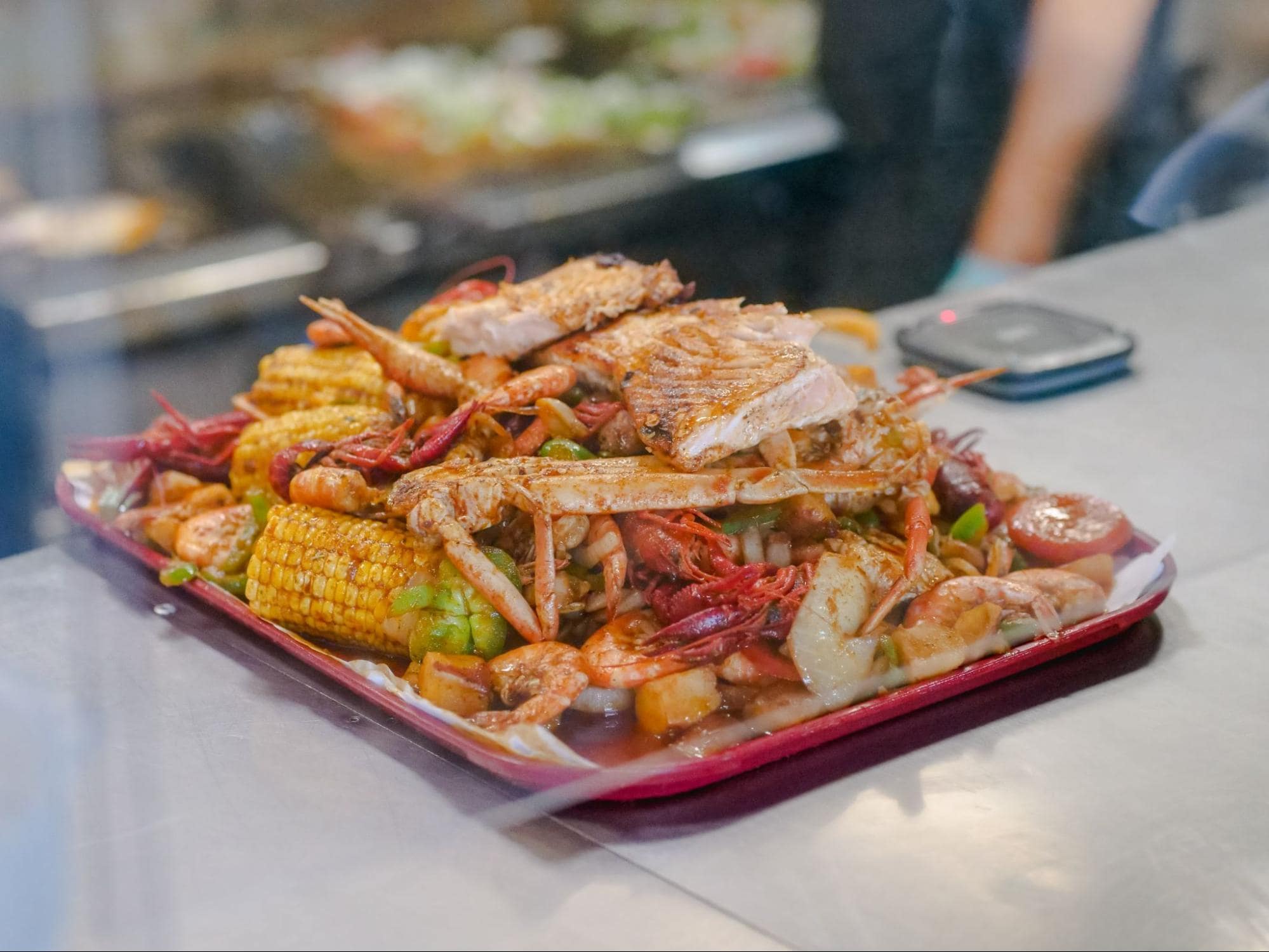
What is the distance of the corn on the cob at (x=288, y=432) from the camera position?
7.16ft

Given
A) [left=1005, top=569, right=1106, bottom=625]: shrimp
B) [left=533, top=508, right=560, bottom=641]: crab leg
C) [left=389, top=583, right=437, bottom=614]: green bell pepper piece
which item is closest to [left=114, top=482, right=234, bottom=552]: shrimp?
[left=389, top=583, right=437, bottom=614]: green bell pepper piece

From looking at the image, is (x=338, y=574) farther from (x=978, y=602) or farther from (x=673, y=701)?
(x=978, y=602)

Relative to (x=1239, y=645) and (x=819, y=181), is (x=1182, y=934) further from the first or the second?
(x=819, y=181)

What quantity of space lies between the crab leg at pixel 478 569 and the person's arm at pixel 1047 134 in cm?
311

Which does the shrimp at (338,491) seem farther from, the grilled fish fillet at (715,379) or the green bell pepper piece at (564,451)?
the grilled fish fillet at (715,379)

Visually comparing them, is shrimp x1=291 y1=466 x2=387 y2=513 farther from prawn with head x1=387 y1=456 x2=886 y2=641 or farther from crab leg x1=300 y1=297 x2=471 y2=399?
crab leg x1=300 y1=297 x2=471 y2=399

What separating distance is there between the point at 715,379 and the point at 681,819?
0.65 m

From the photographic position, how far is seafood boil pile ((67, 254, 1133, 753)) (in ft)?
5.72

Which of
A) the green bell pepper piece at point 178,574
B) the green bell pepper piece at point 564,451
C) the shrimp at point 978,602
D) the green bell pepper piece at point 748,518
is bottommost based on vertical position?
the green bell pepper piece at point 178,574

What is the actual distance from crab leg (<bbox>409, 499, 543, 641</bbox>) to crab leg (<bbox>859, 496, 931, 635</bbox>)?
1.53 feet

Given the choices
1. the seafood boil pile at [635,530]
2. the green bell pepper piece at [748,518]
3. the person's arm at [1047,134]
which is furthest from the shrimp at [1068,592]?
the person's arm at [1047,134]

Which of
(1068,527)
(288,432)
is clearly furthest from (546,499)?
(1068,527)

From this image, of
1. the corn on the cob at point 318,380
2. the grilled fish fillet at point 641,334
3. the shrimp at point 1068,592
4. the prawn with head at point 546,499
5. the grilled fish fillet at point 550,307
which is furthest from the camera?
the corn on the cob at point 318,380

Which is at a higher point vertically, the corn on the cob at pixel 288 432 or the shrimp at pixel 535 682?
the corn on the cob at pixel 288 432
